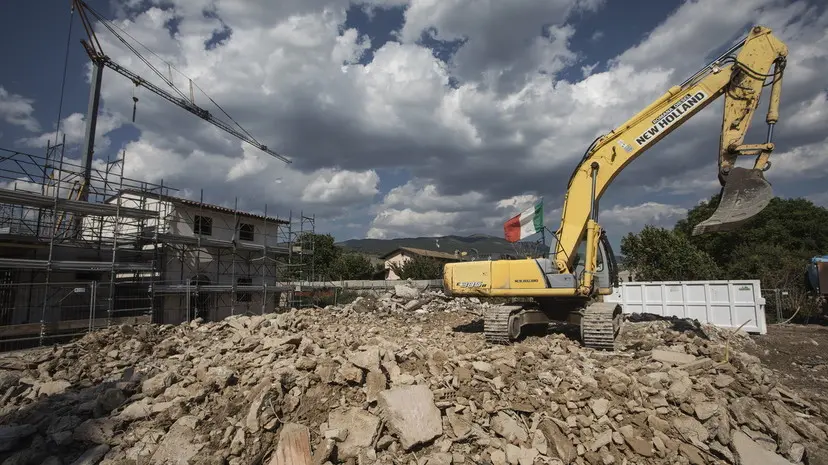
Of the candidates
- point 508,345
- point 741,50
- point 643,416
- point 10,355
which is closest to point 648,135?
point 741,50

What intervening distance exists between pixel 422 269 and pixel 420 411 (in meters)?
32.5

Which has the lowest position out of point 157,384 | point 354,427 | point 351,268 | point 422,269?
point 354,427

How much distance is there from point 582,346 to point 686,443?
4303 mm

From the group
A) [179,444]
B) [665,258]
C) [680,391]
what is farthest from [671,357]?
[665,258]

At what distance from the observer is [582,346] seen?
960 cm

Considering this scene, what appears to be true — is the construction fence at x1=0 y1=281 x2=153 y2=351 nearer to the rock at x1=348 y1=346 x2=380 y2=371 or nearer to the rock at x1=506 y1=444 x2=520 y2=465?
the rock at x1=348 y1=346 x2=380 y2=371

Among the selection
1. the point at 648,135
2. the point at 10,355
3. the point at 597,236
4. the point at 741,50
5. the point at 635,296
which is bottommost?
the point at 10,355

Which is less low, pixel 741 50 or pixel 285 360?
pixel 741 50

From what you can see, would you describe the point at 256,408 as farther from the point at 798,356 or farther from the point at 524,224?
the point at 798,356

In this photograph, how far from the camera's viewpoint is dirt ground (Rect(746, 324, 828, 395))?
830 cm

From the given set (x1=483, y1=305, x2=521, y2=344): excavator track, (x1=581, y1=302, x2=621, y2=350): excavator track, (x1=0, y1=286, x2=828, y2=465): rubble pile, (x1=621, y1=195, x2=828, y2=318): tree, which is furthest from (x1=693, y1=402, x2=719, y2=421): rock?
(x1=621, y1=195, x2=828, y2=318): tree

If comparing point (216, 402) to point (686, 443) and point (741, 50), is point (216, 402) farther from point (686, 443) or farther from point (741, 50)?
point (741, 50)

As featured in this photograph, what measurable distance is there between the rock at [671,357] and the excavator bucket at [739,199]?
233 centimetres

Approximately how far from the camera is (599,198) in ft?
32.6
